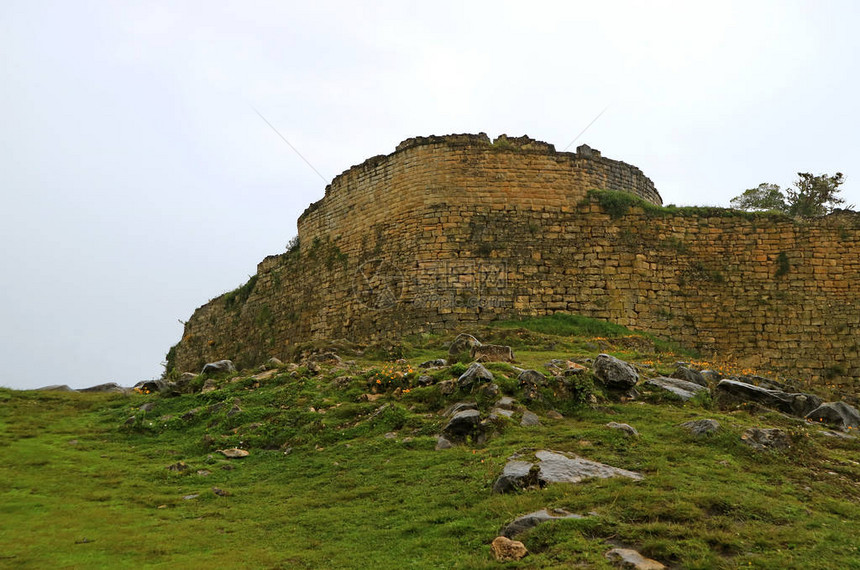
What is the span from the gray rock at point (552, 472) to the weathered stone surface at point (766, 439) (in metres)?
1.96

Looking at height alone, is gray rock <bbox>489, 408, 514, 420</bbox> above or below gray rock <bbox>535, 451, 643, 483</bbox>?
above

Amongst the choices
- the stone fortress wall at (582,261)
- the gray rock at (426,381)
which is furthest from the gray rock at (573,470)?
the stone fortress wall at (582,261)

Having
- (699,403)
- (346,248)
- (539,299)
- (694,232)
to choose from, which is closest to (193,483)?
(699,403)

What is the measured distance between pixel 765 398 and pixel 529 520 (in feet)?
20.8

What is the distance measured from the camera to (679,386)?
10.9m

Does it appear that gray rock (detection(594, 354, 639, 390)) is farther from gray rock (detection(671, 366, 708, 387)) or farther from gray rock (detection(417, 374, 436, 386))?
gray rock (detection(417, 374, 436, 386))

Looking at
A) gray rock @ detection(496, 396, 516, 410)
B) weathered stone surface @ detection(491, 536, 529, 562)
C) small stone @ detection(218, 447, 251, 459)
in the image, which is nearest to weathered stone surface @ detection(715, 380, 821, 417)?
gray rock @ detection(496, 396, 516, 410)

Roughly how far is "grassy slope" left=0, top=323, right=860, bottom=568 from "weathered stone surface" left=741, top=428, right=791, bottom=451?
0.44 ft

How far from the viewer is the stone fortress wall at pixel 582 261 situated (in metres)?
17.2

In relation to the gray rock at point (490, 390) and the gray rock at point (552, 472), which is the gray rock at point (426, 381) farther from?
the gray rock at point (552, 472)

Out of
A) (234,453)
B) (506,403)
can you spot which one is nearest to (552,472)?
(506,403)

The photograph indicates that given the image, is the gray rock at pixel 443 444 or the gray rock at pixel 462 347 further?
the gray rock at pixel 462 347

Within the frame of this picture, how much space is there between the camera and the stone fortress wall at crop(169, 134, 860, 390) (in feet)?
56.5

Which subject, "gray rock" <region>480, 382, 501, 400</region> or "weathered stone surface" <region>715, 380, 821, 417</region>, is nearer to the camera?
"gray rock" <region>480, 382, 501, 400</region>
